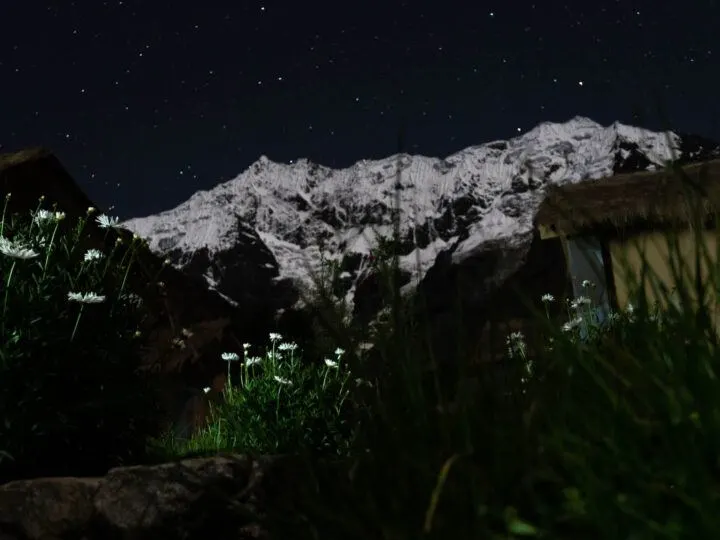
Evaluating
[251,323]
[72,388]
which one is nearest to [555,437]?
[72,388]

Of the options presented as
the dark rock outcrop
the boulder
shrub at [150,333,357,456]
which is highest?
the dark rock outcrop

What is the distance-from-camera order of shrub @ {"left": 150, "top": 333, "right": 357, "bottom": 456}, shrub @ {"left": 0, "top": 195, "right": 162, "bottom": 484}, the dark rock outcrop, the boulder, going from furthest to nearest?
the dark rock outcrop < shrub @ {"left": 150, "top": 333, "right": 357, "bottom": 456} < shrub @ {"left": 0, "top": 195, "right": 162, "bottom": 484} < the boulder

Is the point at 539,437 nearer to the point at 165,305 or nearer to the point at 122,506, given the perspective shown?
the point at 122,506

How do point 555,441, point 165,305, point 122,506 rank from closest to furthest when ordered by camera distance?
point 555,441
point 122,506
point 165,305

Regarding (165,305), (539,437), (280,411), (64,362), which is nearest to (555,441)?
(539,437)

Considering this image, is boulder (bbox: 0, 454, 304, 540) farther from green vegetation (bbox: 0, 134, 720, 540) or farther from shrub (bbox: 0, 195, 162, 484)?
green vegetation (bbox: 0, 134, 720, 540)

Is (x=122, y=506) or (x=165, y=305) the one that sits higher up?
(x=165, y=305)

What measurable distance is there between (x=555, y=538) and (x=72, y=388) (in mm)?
3046

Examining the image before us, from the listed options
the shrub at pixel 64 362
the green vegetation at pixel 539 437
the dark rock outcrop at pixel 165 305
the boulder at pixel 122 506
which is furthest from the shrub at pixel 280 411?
the green vegetation at pixel 539 437

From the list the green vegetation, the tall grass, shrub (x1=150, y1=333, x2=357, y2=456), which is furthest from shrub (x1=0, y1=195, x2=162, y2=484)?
the tall grass

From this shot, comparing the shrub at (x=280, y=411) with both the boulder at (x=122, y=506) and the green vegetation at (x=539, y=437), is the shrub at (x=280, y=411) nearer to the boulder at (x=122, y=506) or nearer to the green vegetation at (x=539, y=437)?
the boulder at (x=122, y=506)

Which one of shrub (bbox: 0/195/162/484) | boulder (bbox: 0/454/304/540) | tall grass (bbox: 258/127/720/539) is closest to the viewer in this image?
tall grass (bbox: 258/127/720/539)

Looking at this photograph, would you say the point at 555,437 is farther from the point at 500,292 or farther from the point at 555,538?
the point at 500,292

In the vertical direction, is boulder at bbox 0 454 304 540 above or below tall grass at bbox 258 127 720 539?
below
